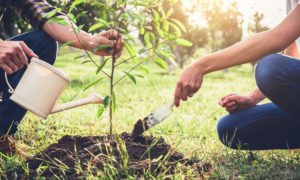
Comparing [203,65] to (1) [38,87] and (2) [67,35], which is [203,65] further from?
(2) [67,35]

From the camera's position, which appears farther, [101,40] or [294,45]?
[294,45]

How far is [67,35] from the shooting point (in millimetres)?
2689

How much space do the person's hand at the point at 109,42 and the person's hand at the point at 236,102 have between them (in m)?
0.80

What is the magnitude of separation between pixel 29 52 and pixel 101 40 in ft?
1.43

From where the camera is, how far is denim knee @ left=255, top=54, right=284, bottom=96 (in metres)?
2.27

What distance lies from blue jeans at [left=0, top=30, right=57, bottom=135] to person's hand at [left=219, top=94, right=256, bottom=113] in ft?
4.17

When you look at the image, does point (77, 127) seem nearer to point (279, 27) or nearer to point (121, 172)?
point (121, 172)

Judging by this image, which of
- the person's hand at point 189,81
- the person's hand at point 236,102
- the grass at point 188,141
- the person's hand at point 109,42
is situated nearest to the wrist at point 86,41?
the person's hand at point 109,42

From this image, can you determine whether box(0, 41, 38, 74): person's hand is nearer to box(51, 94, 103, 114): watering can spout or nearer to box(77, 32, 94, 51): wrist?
box(51, 94, 103, 114): watering can spout

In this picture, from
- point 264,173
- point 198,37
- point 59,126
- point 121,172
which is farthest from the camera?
point 198,37

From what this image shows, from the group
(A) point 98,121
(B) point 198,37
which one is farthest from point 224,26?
(A) point 98,121

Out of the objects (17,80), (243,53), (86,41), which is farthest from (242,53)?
(17,80)

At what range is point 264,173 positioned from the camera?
7.17ft

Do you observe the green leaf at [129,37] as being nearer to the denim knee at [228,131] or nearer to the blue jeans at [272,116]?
the blue jeans at [272,116]
